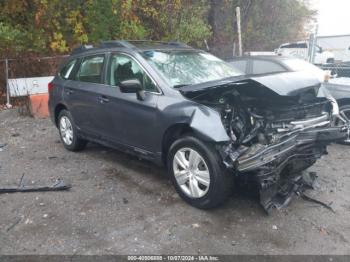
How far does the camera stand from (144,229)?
3750 mm

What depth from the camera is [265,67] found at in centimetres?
804

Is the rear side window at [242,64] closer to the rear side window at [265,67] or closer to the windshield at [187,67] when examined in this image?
the rear side window at [265,67]

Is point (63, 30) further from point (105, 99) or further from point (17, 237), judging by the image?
point (17, 237)

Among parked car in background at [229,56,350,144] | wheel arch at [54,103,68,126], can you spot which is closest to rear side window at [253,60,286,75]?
parked car in background at [229,56,350,144]

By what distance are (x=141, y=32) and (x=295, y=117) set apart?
955 centimetres

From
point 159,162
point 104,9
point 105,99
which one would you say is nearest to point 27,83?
point 104,9

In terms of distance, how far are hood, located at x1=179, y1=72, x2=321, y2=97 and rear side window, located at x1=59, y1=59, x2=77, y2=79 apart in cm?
263

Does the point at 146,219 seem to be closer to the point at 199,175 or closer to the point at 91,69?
the point at 199,175

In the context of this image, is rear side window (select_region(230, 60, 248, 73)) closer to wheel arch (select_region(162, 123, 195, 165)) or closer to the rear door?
the rear door

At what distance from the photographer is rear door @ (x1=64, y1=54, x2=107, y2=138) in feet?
17.4

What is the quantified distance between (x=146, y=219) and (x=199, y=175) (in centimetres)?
74

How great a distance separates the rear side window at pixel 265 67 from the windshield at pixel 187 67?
9.29ft

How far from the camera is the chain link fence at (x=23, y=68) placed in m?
10.1

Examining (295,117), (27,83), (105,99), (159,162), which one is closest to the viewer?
(295,117)
